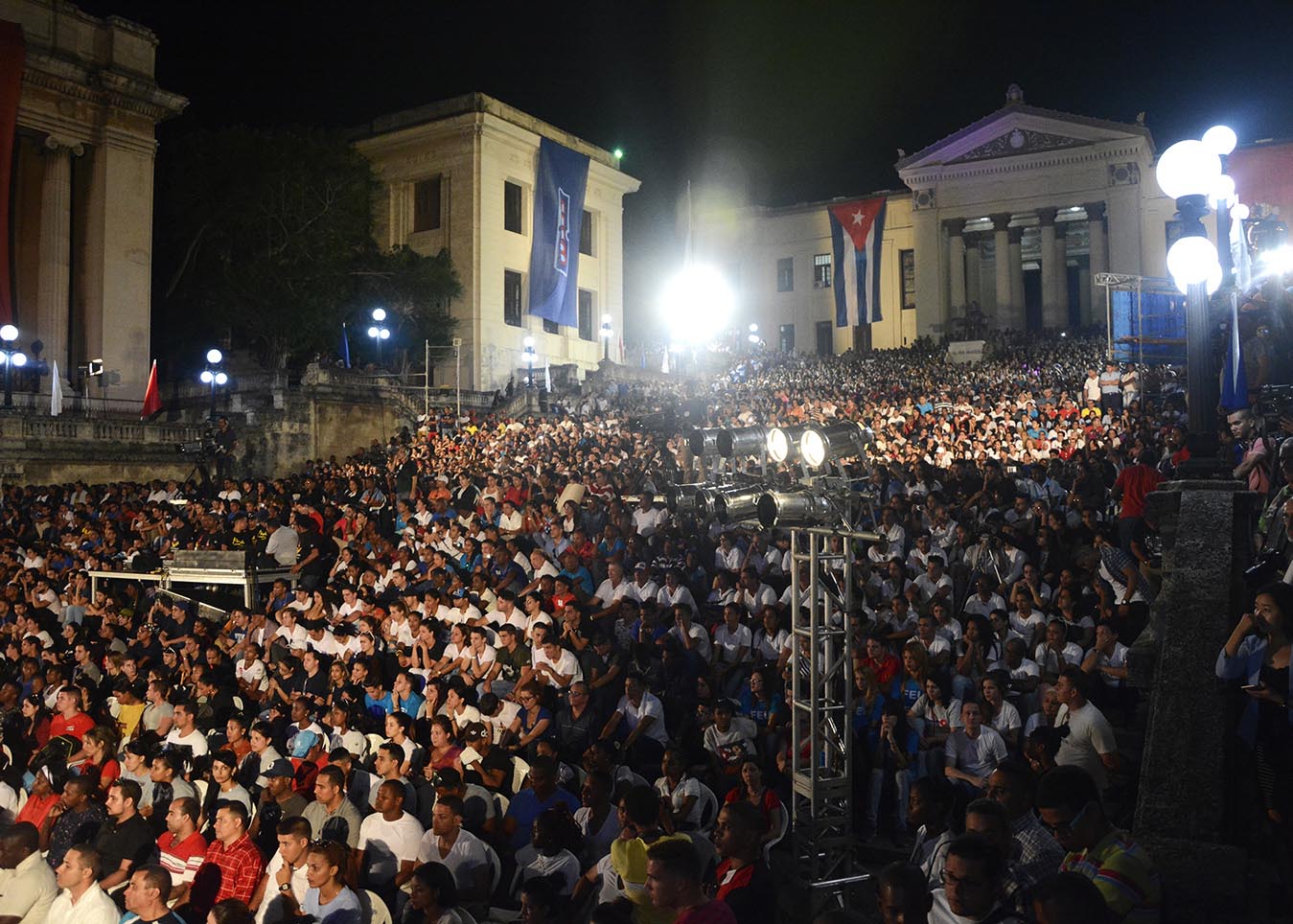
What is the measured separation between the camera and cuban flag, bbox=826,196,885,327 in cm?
4278

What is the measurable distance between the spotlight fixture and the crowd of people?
9.1 inches

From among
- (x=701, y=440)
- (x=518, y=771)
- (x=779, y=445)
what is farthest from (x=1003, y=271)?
(x=518, y=771)

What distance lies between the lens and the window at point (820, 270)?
5462 cm

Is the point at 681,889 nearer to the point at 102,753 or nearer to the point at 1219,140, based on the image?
the point at 102,753

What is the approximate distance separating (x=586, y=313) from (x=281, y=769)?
39024 mm

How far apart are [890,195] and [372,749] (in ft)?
155

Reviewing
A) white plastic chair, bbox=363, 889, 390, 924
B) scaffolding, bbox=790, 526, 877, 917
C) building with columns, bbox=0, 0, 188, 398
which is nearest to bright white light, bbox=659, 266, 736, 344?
building with columns, bbox=0, 0, 188, 398

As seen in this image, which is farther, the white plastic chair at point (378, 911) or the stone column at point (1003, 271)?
the stone column at point (1003, 271)

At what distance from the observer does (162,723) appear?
381 inches

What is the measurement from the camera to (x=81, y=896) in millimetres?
6016

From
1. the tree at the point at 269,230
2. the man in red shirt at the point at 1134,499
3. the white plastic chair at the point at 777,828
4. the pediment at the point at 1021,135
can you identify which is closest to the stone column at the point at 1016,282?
the pediment at the point at 1021,135

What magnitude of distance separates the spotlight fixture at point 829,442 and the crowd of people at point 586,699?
9.1 inches

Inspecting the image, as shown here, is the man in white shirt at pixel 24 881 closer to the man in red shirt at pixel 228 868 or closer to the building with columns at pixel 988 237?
the man in red shirt at pixel 228 868

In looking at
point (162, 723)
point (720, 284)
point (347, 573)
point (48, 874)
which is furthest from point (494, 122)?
point (48, 874)
